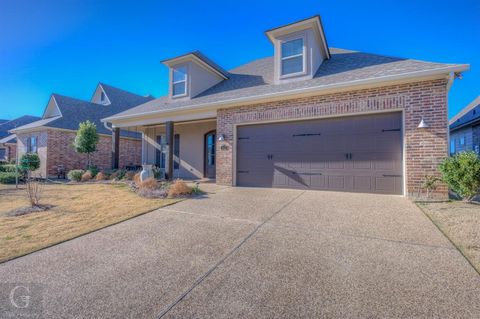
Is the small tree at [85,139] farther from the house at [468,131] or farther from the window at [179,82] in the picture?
the house at [468,131]

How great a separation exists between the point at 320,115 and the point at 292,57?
9.03 feet

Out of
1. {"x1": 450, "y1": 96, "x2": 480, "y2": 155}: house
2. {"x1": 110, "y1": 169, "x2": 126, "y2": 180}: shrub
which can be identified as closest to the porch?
{"x1": 110, "y1": 169, "x2": 126, "y2": 180}: shrub

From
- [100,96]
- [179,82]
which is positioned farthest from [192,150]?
[100,96]

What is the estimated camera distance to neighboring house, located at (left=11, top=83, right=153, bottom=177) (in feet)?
43.9

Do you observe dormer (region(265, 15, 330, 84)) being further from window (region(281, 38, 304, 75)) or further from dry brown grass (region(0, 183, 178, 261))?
dry brown grass (region(0, 183, 178, 261))

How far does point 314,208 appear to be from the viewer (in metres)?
4.68

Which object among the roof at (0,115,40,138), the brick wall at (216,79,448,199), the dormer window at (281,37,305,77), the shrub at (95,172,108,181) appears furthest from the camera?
the roof at (0,115,40,138)

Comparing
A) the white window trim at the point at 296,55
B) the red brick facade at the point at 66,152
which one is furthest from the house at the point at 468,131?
the red brick facade at the point at 66,152

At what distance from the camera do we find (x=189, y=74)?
967 centimetres

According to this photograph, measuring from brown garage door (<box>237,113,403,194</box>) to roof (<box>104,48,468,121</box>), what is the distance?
1.12 meters

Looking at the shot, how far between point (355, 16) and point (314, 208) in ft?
28.2

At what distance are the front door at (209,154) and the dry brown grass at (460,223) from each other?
341 inches

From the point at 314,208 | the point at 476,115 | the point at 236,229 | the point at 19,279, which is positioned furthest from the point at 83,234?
the point at 476,115

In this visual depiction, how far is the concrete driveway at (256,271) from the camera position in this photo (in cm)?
177
